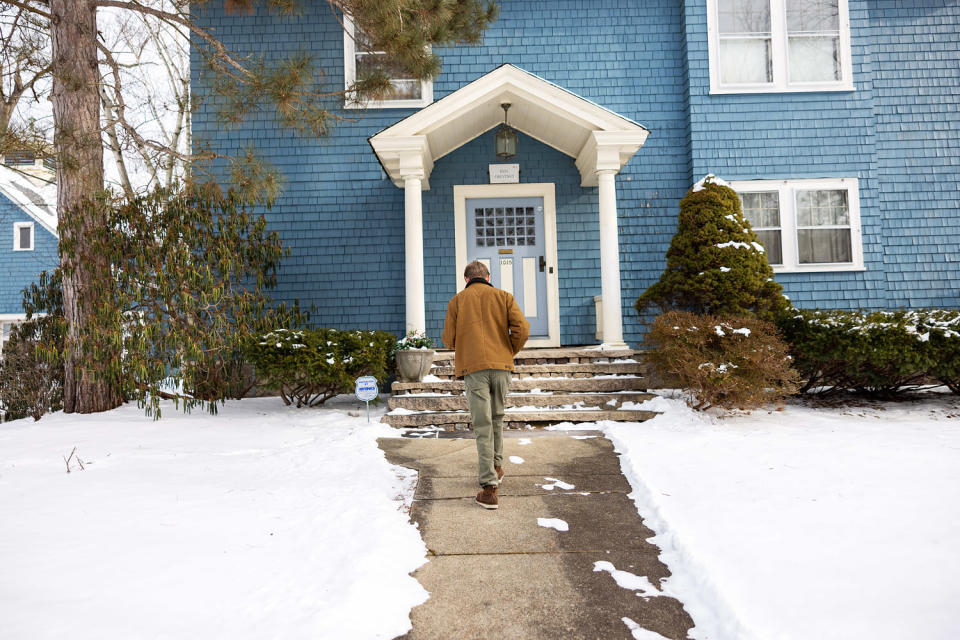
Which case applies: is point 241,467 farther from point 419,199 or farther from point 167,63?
point 167,63

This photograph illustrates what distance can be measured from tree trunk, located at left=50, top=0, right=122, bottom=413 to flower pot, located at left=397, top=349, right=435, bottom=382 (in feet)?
10.7

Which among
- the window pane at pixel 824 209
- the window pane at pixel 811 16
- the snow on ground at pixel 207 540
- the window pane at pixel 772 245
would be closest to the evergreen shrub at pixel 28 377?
the snow on ground at pixel 207 540

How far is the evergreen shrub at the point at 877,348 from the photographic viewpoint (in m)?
6.46

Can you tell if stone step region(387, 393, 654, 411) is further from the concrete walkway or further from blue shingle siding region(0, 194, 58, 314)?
blue shingle siding region(0, 194, 58, 314)

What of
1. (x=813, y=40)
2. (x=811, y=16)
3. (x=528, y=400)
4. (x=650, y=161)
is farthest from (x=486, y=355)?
(x=811, y=16)

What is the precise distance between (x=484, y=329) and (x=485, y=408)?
53 cm

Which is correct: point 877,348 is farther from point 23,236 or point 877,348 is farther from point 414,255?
point 23,236

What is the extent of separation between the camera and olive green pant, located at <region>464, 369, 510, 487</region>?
4074 mm

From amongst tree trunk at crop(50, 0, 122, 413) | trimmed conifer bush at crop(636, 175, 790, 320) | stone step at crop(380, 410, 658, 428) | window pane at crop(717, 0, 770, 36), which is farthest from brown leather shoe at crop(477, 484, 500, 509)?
window pane at crop(717, 0, 770, 36)

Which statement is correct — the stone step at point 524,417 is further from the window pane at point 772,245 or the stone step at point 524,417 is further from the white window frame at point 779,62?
the white window frame at point 779,62

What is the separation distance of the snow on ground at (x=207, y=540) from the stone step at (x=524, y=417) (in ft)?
2.31

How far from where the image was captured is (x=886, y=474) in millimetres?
4406

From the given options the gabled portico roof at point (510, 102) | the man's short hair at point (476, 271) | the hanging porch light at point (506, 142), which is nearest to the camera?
the man's short hair at point (476, 271)

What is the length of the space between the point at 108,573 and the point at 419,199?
19.6 feet
